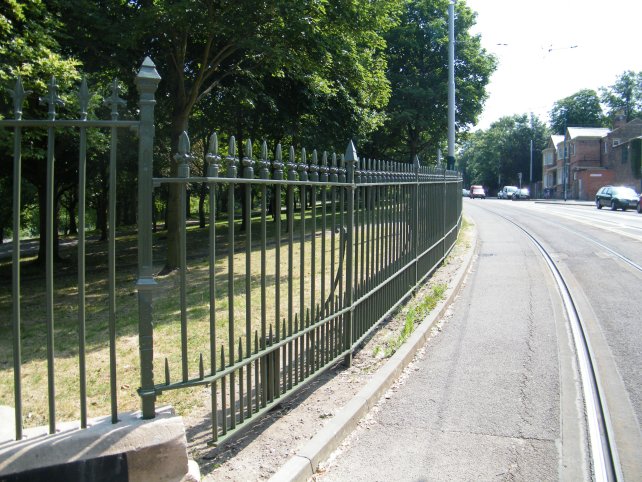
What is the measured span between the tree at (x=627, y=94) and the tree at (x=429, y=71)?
218 feet

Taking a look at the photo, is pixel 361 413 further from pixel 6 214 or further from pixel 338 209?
pixel 6 214

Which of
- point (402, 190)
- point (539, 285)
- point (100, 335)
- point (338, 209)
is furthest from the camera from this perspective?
point (539, 285)

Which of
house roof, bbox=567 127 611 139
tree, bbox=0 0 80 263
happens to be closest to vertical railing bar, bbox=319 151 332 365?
tree, bbox=0 0 80 263

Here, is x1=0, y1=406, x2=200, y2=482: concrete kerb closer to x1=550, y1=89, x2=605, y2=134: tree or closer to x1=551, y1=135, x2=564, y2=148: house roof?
x1=551, y1=135, x2=564, y2=148: house roof

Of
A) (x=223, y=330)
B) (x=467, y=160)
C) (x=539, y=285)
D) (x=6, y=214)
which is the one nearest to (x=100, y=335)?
(x=223, y=330)

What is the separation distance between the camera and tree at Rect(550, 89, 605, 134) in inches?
3460

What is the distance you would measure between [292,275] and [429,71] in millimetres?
31567

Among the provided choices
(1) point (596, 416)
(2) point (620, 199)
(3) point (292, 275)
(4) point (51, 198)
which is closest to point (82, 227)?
(4) point (51, 198)

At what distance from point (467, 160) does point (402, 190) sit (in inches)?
4513

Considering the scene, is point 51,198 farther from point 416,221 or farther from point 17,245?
point 416,221

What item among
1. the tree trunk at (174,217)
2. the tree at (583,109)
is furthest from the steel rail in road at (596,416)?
the tree at (583,109)

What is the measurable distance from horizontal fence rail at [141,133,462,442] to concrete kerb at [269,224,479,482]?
0.41 meters

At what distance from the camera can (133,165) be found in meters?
19.2

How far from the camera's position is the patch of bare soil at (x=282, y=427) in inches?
141
